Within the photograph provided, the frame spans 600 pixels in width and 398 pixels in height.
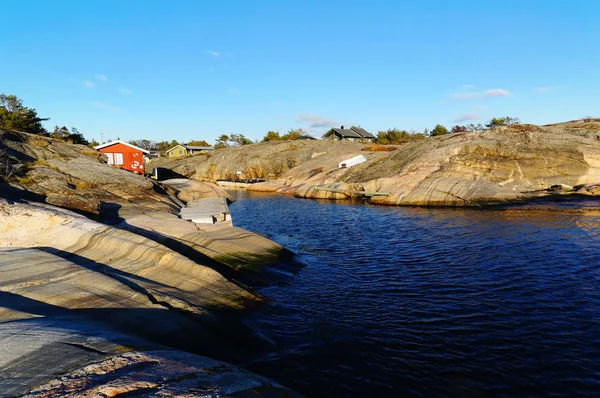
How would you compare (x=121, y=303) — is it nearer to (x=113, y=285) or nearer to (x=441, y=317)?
(x=113, y=285)

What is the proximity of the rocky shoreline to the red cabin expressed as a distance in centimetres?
3003

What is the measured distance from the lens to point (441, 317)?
10.4 m

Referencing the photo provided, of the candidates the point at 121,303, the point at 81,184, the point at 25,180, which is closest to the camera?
the point at 121,303

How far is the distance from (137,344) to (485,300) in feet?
35.1

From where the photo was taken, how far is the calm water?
24.8 ft

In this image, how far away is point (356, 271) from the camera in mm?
14992

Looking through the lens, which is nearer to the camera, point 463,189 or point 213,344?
point 213,344

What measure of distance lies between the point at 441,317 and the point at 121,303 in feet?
29.3

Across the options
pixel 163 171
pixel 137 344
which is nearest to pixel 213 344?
pixel 137 344

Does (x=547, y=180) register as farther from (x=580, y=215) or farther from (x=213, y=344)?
(x=213, y=344)

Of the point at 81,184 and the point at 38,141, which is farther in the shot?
the point at 38,141

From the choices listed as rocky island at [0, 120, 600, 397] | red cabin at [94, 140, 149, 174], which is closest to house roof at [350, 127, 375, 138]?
red cabin at [94, 140, 149, 174]

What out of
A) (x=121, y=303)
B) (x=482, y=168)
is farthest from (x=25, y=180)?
(x=482, y=168)

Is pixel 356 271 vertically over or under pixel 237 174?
under
